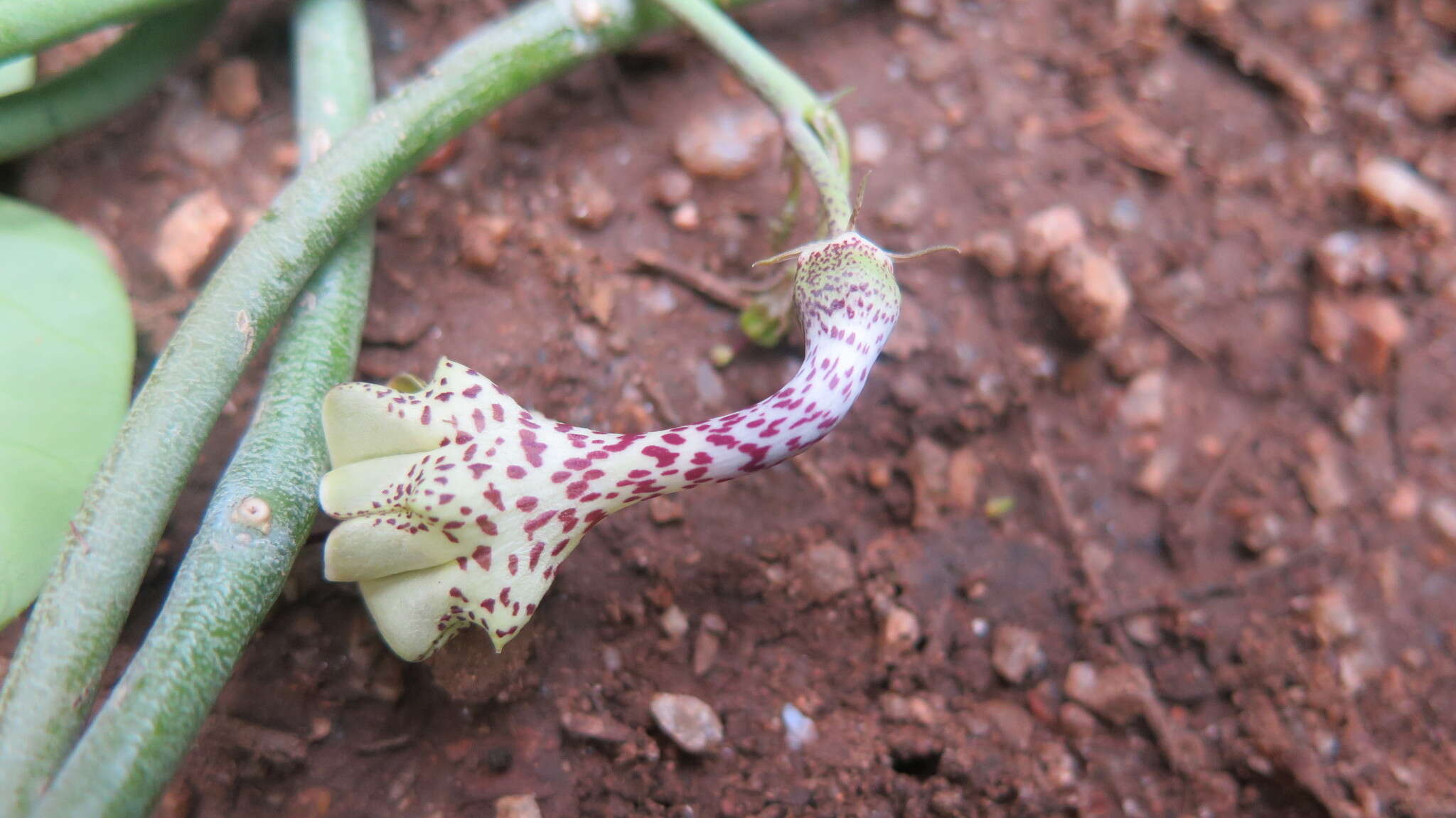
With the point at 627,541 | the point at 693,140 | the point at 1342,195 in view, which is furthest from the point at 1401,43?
the point at 627,541

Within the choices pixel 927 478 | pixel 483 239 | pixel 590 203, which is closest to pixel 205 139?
pixel 483 239

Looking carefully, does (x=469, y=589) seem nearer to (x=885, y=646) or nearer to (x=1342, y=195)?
(x=885, y=646)

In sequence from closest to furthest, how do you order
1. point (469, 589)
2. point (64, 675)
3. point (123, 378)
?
point (64, 675)
point (469, 589)
point (123, 378)

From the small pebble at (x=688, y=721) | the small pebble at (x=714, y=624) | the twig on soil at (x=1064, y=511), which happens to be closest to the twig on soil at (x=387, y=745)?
the small pebble at (x=688, y=721)

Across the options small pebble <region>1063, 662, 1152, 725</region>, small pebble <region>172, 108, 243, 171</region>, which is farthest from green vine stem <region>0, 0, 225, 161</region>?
small pebble <region>1063, 662, 1152, 725</region>

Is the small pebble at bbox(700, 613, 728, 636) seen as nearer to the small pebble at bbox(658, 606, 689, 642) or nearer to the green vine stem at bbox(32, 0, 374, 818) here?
the small pebble at bbox(658, 606, 689, 642)

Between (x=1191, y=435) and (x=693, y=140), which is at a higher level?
(x=693, y=140)
